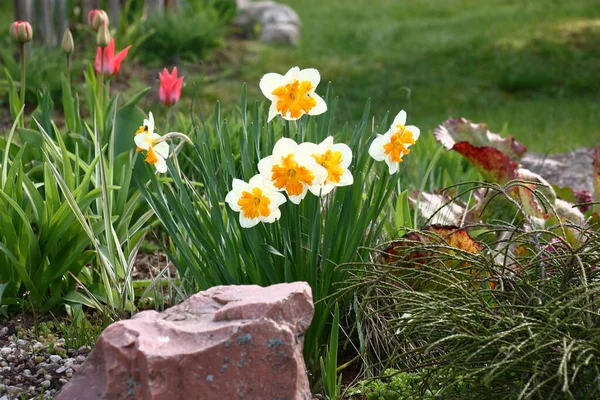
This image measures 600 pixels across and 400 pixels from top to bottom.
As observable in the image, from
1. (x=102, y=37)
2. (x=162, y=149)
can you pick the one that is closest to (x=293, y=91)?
(x=162, y=149)

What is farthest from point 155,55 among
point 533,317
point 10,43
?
point 533,317

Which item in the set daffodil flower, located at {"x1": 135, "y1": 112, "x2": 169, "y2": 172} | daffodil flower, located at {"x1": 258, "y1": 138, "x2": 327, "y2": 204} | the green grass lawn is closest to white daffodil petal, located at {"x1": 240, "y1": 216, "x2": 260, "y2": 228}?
daffodil flower, located at {"x1": 258, "y1": 138, "x2": 327, "y2": 204}

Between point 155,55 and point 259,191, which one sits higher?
point 259,191

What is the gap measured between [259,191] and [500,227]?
74 cm

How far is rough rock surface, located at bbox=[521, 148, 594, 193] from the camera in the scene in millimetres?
4590

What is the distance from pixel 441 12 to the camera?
12.7 metres

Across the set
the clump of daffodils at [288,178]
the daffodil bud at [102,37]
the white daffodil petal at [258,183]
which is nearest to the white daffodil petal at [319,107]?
the clump of daffodils at [288,178]

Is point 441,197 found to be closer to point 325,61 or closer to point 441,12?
point 325,61

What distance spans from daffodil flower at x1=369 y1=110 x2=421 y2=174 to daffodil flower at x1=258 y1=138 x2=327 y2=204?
27cm

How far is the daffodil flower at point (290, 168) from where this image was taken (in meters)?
2.20

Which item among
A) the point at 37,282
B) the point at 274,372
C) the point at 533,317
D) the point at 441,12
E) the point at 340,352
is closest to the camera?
the point at 274,372

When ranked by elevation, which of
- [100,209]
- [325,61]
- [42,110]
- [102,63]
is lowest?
[325,61]

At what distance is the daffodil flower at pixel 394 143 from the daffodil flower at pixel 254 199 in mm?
343

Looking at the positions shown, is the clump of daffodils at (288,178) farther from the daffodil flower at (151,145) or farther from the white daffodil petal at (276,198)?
the daffodil flower at (151,145)
